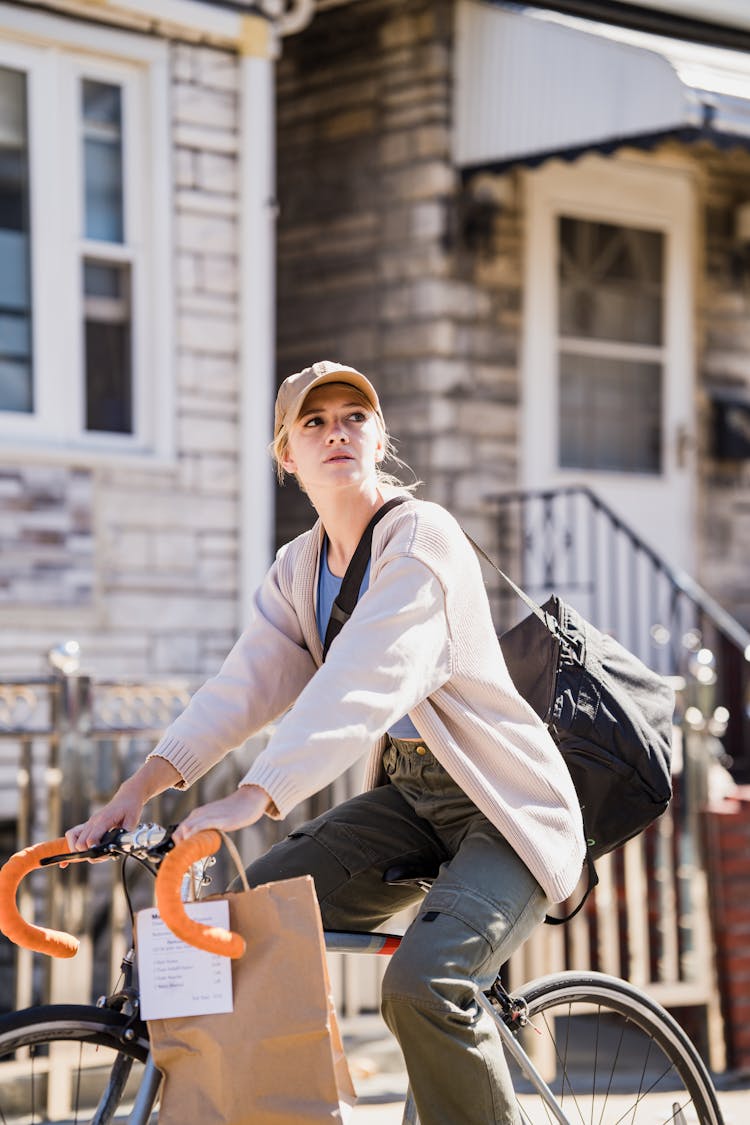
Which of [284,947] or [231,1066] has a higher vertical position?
[284,947]

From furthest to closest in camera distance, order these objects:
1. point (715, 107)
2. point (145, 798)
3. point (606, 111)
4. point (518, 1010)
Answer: point (606, 111) < point (715, 107) < point (518, 1010) < point (145, 798)

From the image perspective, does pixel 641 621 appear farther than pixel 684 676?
Yes

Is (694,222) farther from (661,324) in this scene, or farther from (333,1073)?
(333,1073)

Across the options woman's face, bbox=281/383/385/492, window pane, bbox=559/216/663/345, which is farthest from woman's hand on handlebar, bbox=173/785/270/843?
window pane, bbox=559/216/663/345

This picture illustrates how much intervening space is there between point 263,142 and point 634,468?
3.34 meters

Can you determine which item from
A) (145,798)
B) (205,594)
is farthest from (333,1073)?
→ (205,594)

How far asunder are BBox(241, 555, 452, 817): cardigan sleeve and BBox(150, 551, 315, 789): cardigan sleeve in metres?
0.31

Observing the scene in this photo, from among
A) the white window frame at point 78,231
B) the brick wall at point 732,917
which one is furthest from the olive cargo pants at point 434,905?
the white window frame at point 78,231

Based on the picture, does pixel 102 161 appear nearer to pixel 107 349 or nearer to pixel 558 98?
pixel 107 349

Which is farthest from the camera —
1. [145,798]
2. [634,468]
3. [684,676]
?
[634,468]

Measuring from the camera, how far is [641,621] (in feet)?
31.4

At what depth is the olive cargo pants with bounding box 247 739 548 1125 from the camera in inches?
109

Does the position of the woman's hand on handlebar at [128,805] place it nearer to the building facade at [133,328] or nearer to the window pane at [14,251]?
the building facade at [133,328]

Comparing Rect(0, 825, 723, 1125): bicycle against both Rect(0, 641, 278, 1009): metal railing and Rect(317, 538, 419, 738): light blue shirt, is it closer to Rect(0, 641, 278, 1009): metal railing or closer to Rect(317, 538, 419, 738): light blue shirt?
Rect(317, 538, 419, 738): light blue shirt
